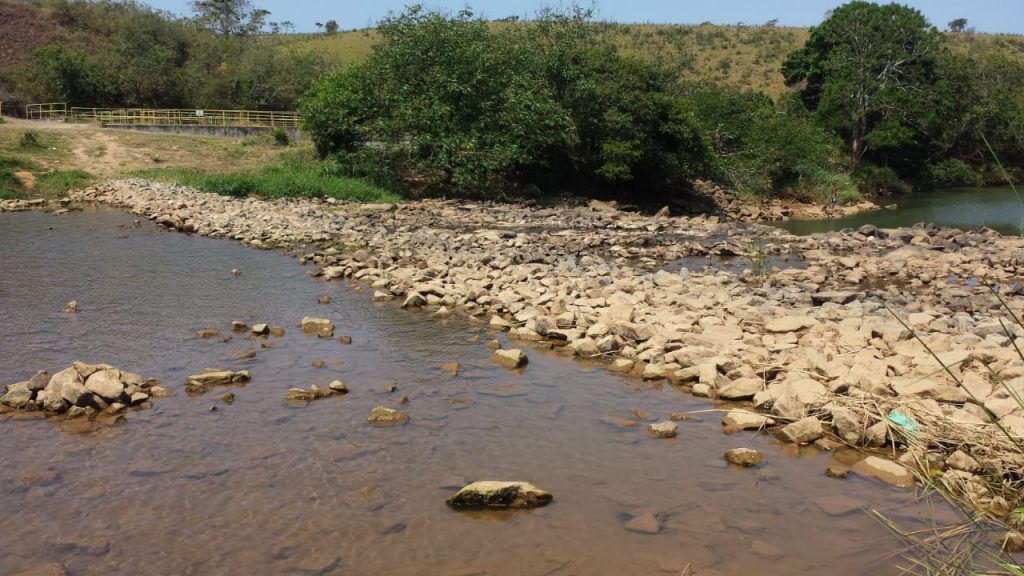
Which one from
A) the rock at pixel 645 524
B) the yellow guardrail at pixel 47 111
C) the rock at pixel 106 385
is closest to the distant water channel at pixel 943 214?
the rock at pixel 645 524

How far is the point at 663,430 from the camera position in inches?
279

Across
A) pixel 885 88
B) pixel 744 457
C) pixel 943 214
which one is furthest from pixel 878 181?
pixel 744 457

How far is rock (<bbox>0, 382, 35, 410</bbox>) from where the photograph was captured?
24.5 ft

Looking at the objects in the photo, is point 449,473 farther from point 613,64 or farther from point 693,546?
point 613,64

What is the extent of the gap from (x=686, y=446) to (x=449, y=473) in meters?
2.08

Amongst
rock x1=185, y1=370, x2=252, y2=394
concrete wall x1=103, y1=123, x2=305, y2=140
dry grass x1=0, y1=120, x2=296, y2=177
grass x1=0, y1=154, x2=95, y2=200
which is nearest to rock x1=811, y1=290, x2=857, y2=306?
rock x1=185, y1=370, x2=252, y2=394

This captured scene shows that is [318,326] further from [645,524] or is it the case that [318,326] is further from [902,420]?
[902,420]

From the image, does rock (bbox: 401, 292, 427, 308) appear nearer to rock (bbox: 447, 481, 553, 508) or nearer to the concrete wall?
rock (bbox: 447, 481, 553, 508)

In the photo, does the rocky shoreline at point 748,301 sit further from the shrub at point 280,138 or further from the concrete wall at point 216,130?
the concrete wall at point 216,130

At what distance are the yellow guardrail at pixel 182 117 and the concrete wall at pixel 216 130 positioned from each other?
440 mm

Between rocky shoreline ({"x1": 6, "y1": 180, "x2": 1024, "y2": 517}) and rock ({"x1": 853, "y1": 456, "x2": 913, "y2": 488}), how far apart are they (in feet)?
0.05

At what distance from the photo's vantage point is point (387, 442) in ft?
22.5

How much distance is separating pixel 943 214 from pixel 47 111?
42.7 metres

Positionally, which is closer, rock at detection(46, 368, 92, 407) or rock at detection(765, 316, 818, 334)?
rock at detection(46, 368, 92, 407)
